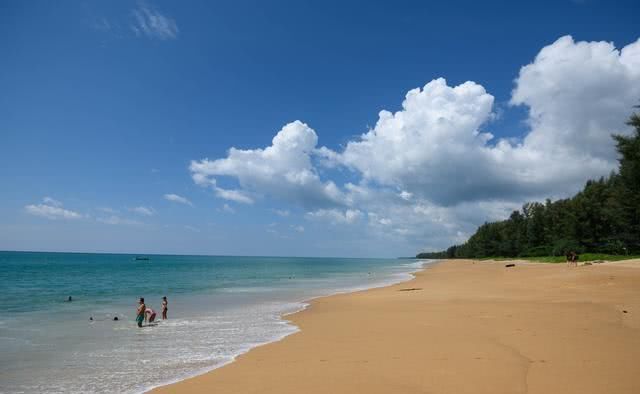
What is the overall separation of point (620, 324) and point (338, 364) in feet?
30.8

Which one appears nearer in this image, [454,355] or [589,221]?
[454,355]

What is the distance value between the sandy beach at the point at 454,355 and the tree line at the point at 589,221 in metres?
31.3

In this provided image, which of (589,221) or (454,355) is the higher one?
(589,221)

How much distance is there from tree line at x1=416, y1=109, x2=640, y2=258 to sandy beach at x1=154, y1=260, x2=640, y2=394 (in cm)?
3135

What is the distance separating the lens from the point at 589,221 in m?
73.7

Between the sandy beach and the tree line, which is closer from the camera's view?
the sandy beach

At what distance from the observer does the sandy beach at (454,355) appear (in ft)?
23.9

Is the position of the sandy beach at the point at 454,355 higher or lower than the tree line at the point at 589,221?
lower

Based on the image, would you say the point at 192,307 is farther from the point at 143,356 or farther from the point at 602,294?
the point at 602,294

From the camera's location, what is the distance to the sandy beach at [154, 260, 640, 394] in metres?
7.29

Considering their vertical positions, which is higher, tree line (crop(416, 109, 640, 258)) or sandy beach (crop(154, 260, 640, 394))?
tree line (crop(416, 109, 640, 258))

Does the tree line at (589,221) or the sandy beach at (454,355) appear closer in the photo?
the sandy beach at (454,355)

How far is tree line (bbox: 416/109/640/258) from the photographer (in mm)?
40631

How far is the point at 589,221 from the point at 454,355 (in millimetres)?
80504
